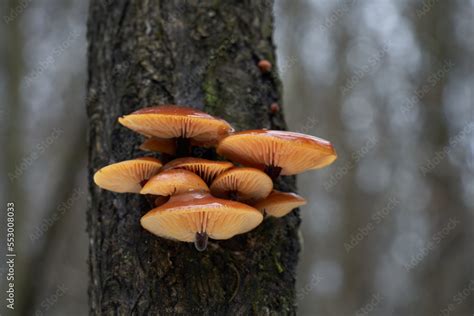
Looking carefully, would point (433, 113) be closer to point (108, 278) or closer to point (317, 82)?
point (317, 82)

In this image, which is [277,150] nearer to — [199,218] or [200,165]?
[200,165]

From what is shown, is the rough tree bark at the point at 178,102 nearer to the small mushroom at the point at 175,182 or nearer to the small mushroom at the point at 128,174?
the small mushroom at the point at 128,174

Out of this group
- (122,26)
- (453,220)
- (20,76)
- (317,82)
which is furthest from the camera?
(317,82)

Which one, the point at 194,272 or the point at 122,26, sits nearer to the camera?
the point at 194,272

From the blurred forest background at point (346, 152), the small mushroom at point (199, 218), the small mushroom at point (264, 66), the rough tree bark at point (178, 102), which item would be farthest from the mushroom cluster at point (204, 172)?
the blurred forest background at point (346, 152)

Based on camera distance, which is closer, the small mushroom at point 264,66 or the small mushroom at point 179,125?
the small mushroom at point 179,125

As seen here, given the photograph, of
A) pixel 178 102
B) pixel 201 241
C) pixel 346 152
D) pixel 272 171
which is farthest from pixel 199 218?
pixel 346 152

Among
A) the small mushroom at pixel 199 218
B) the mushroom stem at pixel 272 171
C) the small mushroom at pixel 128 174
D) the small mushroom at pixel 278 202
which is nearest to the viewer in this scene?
the small mushroom at pixel 199 218

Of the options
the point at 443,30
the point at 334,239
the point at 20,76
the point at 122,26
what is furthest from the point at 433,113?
the point at 122,26
